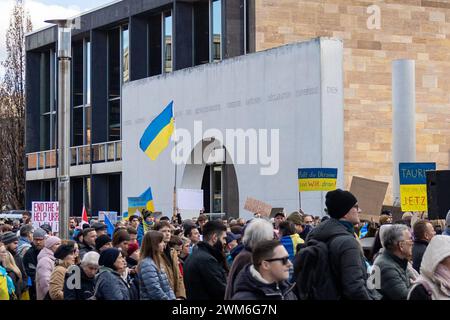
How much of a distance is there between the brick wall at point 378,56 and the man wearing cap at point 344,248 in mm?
25625

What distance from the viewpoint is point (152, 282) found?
10.8 meters

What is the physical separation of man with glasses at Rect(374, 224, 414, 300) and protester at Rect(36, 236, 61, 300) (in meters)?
5.04

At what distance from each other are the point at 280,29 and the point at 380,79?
3826 mm

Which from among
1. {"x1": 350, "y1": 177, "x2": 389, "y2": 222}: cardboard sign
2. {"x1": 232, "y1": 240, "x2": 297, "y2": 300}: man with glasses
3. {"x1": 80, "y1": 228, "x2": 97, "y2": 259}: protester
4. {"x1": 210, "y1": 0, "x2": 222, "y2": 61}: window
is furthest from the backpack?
{"x1": 210, "y1": 0, "x2": 222, "y2": 61}: window

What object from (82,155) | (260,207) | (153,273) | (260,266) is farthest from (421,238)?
(82,155)

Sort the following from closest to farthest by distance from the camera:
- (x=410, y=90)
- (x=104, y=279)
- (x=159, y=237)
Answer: (x=104, y=279) → (x=159, y=237) → (x=410, y=90)

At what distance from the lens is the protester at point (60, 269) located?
12234mm

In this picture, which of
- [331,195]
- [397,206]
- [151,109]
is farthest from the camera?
[151,109]

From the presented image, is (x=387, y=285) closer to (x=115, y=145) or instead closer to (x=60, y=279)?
(x=60, y=279)

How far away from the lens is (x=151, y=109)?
41.6m

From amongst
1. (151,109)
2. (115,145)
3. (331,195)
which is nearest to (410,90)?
(151,109)

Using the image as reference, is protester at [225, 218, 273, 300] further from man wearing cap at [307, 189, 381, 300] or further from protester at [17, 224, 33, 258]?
protester at [17, 224, 33, 258]

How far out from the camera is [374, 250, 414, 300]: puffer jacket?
905cm

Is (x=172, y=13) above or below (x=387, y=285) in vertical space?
above
